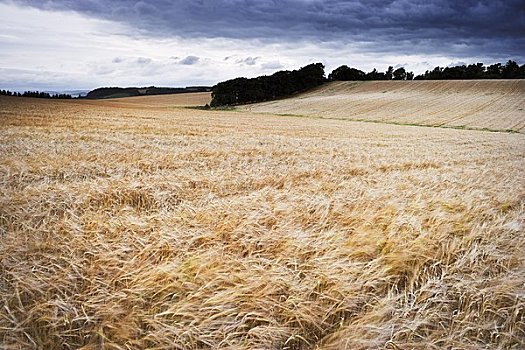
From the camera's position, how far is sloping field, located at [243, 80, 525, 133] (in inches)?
1586

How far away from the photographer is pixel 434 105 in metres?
51.2

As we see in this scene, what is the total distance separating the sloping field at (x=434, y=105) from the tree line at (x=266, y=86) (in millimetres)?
11496

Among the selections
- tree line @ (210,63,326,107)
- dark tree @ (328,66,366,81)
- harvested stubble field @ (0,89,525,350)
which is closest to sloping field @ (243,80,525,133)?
tree line @ (210,63,326,107)

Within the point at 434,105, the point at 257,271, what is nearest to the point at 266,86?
the point at 434,105

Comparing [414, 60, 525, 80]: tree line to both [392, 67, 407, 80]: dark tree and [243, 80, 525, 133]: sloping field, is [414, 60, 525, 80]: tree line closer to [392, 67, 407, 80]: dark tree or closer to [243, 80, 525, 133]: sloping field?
[392, 67, 407, 80]: dark tree

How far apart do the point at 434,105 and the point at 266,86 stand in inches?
1488

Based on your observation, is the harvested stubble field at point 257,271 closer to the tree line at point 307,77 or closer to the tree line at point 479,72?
the tree line at point 307,77

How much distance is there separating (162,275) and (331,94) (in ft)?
247

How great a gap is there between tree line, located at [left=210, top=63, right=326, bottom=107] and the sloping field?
1150 centimetres

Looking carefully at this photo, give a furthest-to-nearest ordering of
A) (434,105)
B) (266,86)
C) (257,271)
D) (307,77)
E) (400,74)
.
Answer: (400,74)
(307,77)
(266,86)
(434,105)
(257,271)

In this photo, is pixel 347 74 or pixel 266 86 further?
pixel 347 74

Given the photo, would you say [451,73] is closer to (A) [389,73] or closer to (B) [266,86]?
(A) [389,73]

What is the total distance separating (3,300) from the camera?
188cm

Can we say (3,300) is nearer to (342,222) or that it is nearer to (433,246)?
(342,222)
